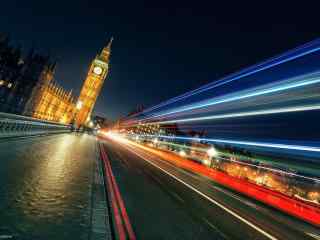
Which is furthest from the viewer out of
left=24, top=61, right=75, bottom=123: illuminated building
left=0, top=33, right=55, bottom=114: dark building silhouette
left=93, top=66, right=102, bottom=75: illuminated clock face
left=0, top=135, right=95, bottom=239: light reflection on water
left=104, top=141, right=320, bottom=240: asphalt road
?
left=93, top=66, right=102, bottom=75: illuminated clock face

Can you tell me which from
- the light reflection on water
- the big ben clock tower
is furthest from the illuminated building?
the light reflection on water

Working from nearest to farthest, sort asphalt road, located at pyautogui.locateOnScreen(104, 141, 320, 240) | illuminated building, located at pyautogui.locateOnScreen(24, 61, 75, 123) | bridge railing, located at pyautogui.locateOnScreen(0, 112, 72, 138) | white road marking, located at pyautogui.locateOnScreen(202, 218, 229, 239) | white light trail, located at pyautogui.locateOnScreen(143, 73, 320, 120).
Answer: asphalt road, located at pyautogui.locateOnScreen(104, 141, 320, 240), white road marking, located at pyautogui.locateOnScreen(202, 218, 229, 239), white light trail, located at pyautogui.locateOnScreen(143, 73, 320, 120), bridge railing, located at pyautogui.locateOnScreen(0, 112, 72, 138), illuminated building, located at pyautogui.locateOnScreen(24, 61, 75, 123)

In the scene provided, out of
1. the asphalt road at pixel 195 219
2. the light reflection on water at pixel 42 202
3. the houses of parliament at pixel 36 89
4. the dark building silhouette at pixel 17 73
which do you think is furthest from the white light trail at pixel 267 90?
the dark building silhouette at pixel 17 73

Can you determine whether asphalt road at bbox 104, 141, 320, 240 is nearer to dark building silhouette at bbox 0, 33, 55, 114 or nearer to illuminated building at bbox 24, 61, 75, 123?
dark building silhouette at bbox 0, 33, 55, 114

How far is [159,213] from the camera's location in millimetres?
8492

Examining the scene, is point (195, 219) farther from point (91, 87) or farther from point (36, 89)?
point (91, 87)

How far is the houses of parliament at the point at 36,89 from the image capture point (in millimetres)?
71625

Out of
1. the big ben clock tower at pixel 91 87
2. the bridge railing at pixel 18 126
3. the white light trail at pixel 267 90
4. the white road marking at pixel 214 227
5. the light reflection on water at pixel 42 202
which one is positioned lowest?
the light reflection on water at pixel 42 202

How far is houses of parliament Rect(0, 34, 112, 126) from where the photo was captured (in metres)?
71.6

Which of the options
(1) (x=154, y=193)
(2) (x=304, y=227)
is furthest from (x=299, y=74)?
(1) (x=154, y=193)

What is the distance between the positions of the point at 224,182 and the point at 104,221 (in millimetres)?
14177

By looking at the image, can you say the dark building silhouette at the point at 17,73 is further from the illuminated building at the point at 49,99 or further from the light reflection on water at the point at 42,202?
the light reflection on water at the point at 42,202

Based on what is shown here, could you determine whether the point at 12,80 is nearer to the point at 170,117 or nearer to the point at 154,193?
the point at 170,117

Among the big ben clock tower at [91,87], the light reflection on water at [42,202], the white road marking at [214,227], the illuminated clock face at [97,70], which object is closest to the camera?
the light reflection on water at [42,202]
